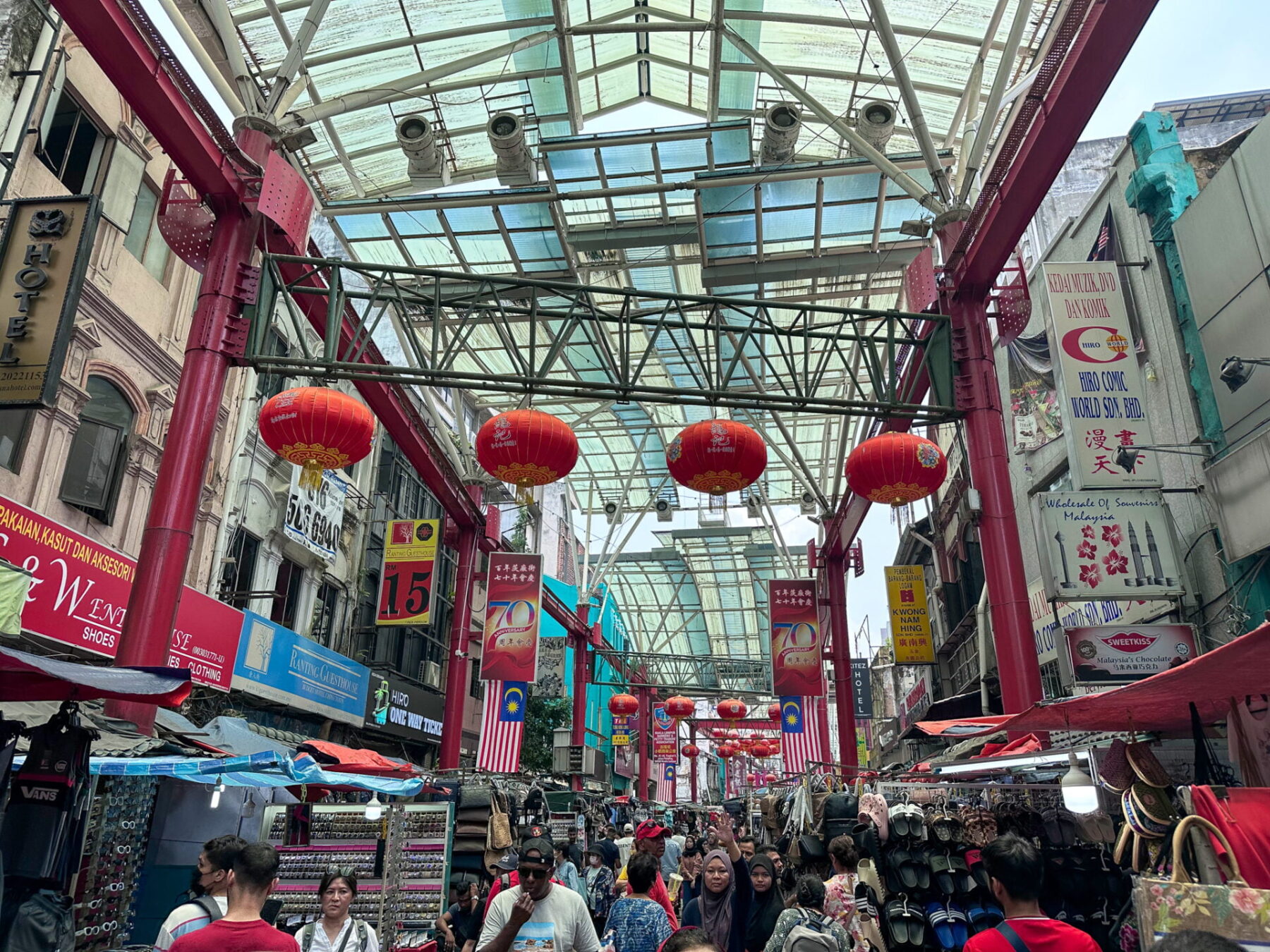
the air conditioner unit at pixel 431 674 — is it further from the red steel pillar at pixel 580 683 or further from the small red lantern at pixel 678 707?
the small red lantern at pixel 678 707

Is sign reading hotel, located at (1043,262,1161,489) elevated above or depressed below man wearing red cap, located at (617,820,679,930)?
above

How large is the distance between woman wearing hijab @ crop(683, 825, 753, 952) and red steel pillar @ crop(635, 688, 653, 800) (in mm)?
34241

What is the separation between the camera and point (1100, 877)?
250 inches

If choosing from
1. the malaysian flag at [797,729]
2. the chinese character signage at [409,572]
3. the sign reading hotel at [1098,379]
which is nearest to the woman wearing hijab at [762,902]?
the sign reading hotel at [1098,379]

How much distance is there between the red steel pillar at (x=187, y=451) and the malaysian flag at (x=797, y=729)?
16072 mm

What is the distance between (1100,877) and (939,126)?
14.1m

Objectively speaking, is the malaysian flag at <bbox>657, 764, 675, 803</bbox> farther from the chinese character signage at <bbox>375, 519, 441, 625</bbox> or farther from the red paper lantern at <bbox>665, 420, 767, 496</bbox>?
the red paper lantern at <bbox>665, 420, 767, 496</bbox>

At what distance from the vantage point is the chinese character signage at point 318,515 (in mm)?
18234

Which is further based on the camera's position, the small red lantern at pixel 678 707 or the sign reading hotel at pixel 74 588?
the small red lantern at pixel 678 707

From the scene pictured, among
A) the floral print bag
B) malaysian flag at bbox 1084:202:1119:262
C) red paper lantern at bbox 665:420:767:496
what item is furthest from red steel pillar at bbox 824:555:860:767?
the floral print bag

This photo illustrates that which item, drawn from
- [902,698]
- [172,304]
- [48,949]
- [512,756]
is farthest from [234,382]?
[902,698]

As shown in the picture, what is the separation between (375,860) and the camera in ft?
27.5

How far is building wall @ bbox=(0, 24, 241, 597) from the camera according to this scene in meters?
11.3

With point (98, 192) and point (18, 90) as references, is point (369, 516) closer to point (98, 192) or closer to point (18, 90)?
point (98, 192)
